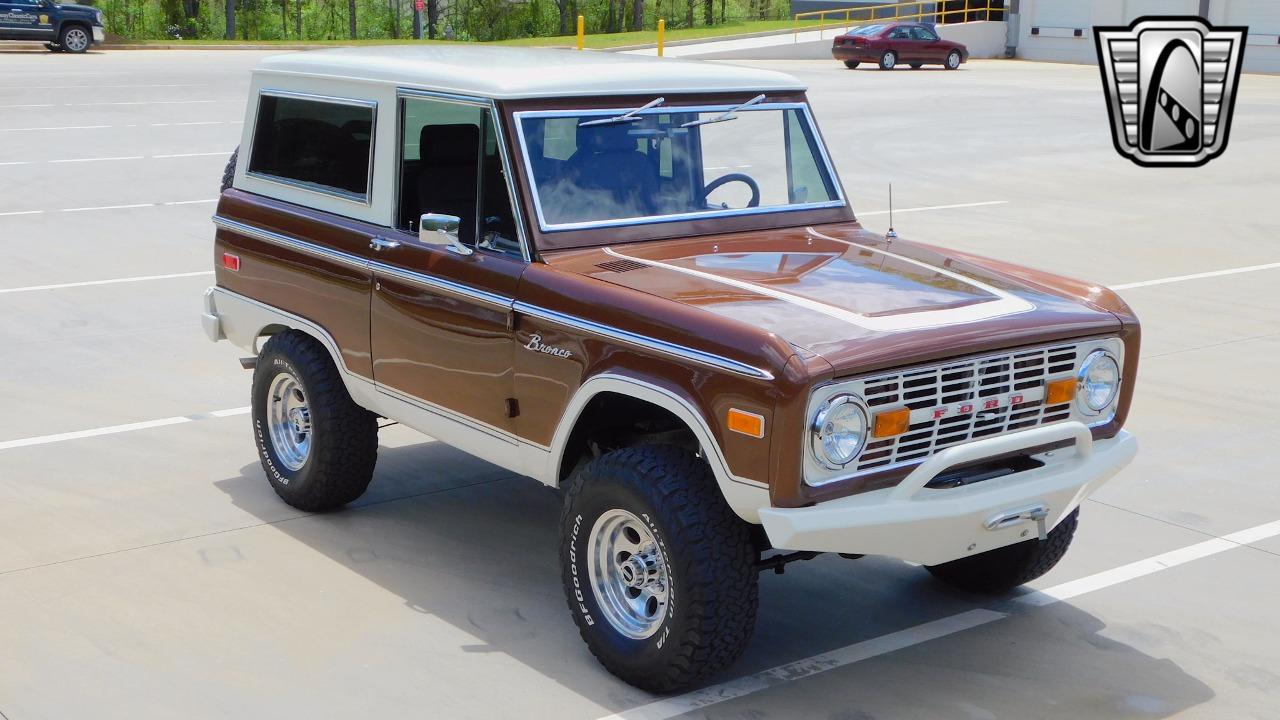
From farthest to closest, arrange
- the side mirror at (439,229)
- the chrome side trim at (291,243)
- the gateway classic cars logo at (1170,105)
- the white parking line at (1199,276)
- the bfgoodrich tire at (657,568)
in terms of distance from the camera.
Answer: the gateway classic cars logo at (1170,105)
the white parking line at (1199,276)
the chrome side trim at (291,243)
the side mirror at (439,229)
the bfgoodrich tire at (657,568)

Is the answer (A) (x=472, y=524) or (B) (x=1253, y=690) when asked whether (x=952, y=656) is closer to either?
(B) (x=1253, y=690)

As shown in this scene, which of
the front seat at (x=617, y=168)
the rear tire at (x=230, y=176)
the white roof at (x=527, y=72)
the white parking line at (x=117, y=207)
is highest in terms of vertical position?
the white roof at (x=527, y=72)

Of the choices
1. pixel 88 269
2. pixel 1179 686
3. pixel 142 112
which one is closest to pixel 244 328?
pixel 1179 686

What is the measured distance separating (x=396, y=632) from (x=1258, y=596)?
344 centimetres

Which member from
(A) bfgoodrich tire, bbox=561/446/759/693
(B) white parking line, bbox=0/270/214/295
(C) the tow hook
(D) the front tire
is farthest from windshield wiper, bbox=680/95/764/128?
Answer: (D) the front tire

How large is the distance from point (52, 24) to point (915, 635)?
36.8m

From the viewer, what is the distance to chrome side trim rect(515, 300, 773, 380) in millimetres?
4477

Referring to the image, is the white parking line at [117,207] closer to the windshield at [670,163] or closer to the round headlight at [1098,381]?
the windshield at [670,163]

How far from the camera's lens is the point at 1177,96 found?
74.6ft

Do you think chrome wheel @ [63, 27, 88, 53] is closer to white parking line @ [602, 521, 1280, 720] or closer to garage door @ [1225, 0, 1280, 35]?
garage door @ [1225, 0, 1280, 35]

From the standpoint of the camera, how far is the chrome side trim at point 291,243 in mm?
6203

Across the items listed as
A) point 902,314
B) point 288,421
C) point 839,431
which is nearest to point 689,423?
point 839,431

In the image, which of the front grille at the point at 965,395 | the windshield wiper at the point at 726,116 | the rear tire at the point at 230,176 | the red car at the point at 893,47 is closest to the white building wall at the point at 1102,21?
the red car at the point at 893,47

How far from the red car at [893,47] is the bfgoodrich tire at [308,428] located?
112 feet
